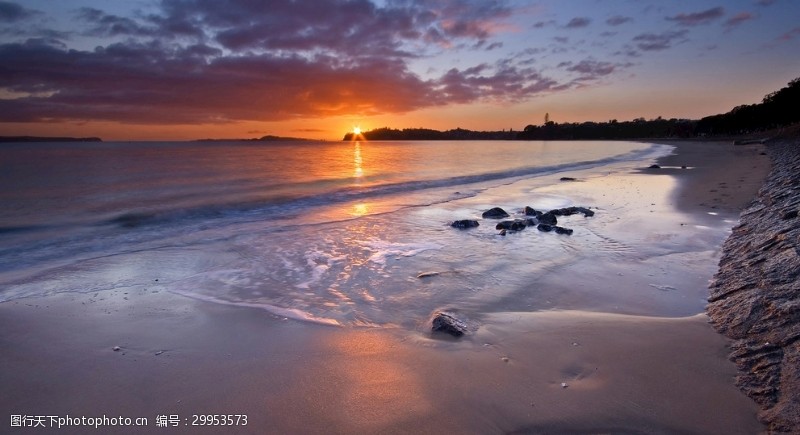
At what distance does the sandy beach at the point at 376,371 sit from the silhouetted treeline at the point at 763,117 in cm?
6997

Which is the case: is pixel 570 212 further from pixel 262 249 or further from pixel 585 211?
pixel 262 249

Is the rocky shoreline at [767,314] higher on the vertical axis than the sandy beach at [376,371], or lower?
higher

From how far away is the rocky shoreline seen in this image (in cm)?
287

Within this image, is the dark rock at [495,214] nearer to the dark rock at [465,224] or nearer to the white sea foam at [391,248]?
the dark rock at [465,224]

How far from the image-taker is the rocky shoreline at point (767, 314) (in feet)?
9.40

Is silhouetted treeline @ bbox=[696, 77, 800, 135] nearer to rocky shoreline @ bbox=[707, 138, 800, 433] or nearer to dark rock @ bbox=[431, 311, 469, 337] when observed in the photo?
rocky shoreline @ bbox=[707, 138, 800, 433]

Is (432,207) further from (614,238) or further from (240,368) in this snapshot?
(240,368)

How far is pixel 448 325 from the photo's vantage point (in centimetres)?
461

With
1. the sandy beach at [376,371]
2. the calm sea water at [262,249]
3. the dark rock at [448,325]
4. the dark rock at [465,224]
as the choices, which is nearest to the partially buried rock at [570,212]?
the calm sea water at [262,249]

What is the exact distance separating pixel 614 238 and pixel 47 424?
9813 millimetres

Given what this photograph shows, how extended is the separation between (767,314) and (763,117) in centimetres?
9049

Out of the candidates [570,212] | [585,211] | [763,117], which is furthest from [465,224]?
[763,117]

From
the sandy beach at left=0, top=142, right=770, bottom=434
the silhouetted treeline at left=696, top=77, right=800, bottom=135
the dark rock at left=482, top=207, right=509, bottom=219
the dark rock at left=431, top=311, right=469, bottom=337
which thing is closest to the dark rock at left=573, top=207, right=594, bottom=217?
the dark rock at left=482, top=207, right=509, bottom=219

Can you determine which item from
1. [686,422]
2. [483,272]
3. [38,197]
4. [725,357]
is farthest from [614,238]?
[38,197]
